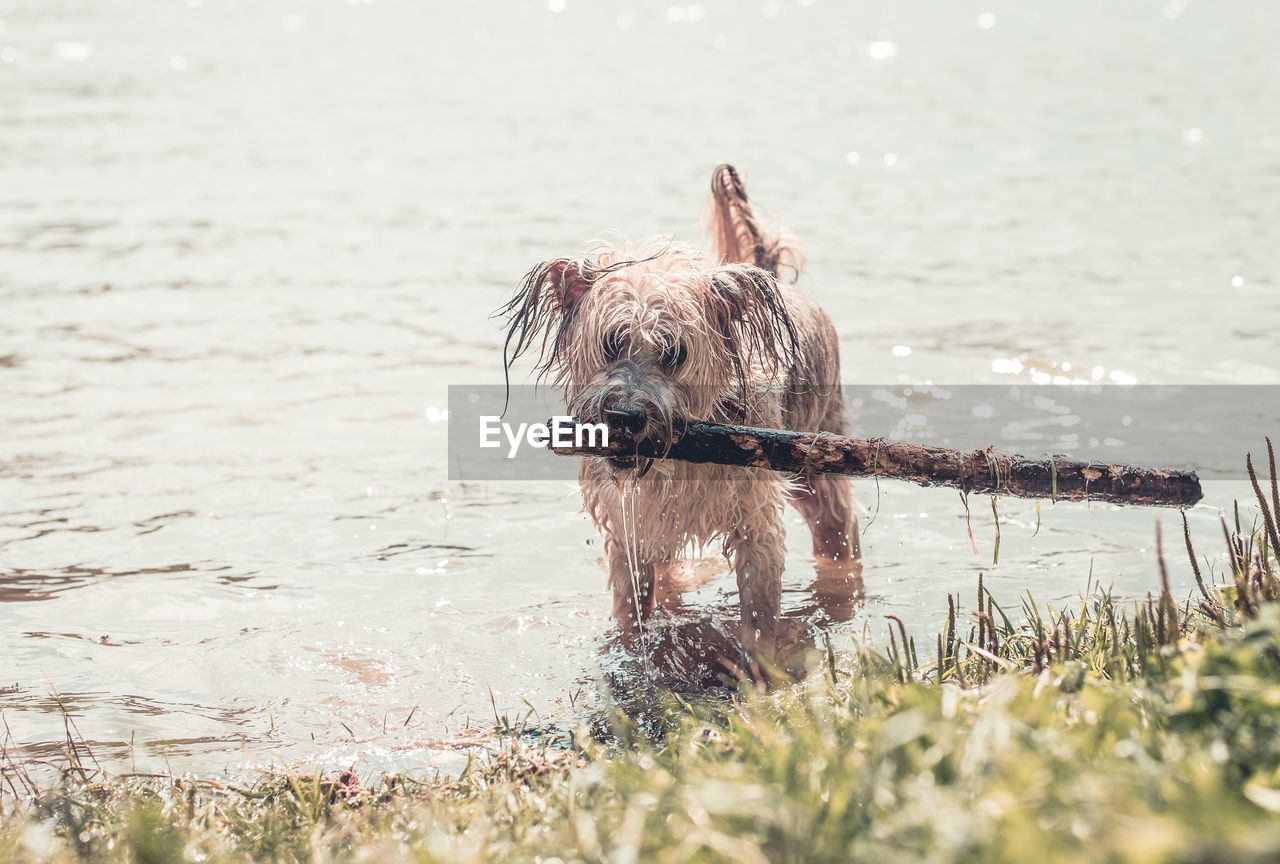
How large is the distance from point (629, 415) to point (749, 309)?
85 centimetres

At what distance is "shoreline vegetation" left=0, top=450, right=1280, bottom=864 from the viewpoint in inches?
90.4

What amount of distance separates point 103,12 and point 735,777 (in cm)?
6189

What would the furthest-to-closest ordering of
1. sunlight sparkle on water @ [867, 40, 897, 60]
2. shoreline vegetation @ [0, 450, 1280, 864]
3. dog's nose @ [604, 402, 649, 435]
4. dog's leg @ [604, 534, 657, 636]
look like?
1. sunlight sparkle on water @ [867, 40, 897, 60]
2. dog's leg @ [604, 534, 657, 636]
3. dog's nose @ [604, 402, 649, 435]
4. shoreline vegetation @ [0, 450, 1280, 864]

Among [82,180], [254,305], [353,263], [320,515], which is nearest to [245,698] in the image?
[320,515]

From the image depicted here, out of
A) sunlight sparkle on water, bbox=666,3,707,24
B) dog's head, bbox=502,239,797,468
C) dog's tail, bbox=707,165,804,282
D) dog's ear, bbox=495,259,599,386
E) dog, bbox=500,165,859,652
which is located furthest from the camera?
sunlight sparkle on water, bbox=666,3,707,24

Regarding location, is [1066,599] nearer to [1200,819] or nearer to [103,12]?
[1200,819]

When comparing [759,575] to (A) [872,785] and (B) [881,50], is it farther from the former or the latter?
(B) [881,50]

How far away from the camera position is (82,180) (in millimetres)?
17828

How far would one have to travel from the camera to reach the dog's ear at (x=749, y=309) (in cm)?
493

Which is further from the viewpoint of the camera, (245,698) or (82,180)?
(82,180)

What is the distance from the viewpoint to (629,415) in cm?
441

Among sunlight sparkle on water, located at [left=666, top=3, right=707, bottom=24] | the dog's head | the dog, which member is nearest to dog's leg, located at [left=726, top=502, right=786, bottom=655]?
the dog

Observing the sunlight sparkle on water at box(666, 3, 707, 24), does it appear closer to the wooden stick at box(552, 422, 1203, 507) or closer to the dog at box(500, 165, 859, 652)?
the dog at box(500, 165, 859, 652)

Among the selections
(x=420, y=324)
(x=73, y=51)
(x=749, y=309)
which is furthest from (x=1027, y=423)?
(x=73, y=51)
